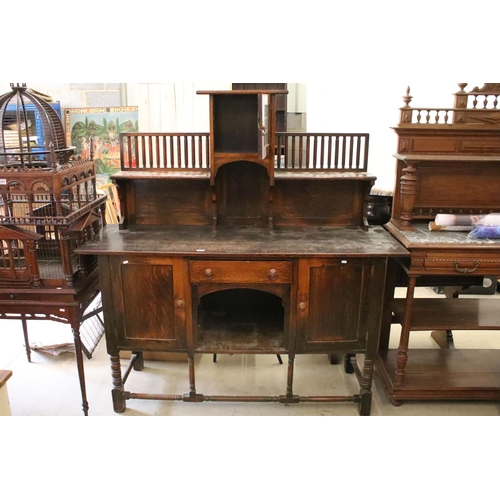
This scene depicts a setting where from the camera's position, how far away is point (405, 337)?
8.08 ft

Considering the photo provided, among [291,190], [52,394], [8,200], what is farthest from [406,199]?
[52,394]

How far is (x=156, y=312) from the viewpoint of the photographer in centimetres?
235

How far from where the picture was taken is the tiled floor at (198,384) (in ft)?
8.38

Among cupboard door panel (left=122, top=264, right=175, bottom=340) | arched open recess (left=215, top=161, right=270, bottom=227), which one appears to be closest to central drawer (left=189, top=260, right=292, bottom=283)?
cupboard door panel (left=122, top=264, right=175, bottom=340)

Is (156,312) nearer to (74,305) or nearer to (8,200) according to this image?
(74,305)

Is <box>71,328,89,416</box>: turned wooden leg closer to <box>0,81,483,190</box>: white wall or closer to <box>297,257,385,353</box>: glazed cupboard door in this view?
<box>297,257,385,353</box>: glazed cupboard door

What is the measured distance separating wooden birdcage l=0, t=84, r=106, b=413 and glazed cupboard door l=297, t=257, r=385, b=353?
1093 mm

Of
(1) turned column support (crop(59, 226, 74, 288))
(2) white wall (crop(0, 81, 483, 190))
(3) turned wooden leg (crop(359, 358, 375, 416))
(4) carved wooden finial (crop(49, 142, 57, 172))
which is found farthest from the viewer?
(2) white wall (crop(0, 81, 483, 190))

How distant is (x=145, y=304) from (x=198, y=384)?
720 millimetres

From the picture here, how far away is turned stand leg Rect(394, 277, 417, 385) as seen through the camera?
235 cm

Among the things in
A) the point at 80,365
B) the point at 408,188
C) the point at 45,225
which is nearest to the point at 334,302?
the point at 408,188

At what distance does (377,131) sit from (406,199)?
1582 mm

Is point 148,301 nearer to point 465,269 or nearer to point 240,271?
point 240,271

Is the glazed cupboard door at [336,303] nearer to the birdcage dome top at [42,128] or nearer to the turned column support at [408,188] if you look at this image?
the turned column support at [408,188]
